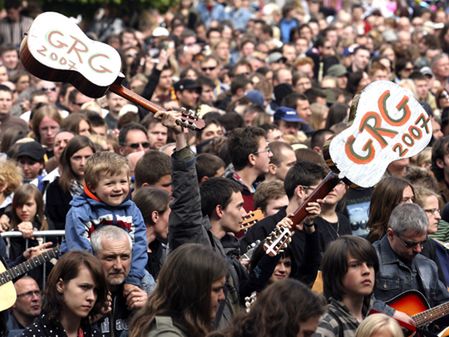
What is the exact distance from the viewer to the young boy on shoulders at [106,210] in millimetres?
9305

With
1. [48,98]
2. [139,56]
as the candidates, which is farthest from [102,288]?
[139,56]

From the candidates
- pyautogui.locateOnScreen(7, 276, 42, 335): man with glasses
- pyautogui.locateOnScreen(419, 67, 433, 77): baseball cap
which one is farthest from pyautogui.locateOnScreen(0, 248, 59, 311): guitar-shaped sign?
pyautogui.locateOnScreen(419, 67, 433, 77): baseball cap

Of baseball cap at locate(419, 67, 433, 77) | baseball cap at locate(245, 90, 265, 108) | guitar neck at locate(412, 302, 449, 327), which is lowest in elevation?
baseball cap at locate(419, 67, 433, 77)

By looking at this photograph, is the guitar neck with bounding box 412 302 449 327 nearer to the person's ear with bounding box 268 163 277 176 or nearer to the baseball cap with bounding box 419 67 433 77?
the person's ear with bounding box 268 163 277 176

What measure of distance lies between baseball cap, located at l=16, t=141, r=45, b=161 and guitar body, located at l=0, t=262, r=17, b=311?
338cm

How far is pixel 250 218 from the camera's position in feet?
34.4

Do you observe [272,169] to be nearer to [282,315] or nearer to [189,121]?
[189,121]

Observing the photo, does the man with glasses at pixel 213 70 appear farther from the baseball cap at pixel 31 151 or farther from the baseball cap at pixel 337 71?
the baseball cap at pixel 31 151

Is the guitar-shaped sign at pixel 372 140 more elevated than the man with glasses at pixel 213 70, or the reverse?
the guitar-shaped sign at pixel 372 140

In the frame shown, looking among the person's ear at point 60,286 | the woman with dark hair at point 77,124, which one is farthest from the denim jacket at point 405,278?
the woman with dark hair at point 77,124

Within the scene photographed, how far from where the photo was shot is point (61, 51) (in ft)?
29.0

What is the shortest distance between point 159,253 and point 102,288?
171cm

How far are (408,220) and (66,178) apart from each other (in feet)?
11.4

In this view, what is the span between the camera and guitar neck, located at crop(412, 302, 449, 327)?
8.59 m
